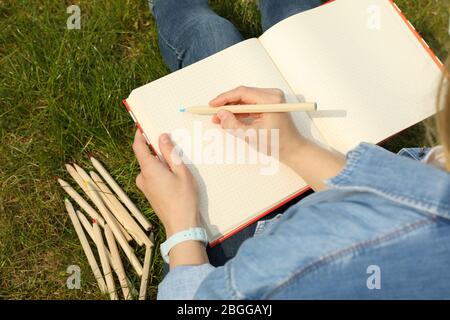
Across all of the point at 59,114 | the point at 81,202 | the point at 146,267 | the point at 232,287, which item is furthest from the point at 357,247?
the point at 59,114

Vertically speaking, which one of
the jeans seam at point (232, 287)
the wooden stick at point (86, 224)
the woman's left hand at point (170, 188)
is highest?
the jeans seam at point (232, 287)

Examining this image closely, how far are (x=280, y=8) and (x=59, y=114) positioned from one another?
68 cm

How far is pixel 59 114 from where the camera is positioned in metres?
1.43

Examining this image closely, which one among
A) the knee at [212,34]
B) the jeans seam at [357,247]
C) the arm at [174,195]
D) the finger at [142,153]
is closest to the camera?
the jeans seam at [357,247]

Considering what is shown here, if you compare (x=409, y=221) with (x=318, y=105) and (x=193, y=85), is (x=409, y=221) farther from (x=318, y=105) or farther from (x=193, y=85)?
(x=193, y=85)

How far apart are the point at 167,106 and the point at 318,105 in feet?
1.11

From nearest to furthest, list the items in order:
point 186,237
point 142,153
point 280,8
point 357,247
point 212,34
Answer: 1. point 357,247
2. point 186,237
3. point 142,153
4. point 212,34
5. point 280,8

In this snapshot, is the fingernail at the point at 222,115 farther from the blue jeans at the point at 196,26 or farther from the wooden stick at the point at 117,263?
the wooden stick at the point at 117,263

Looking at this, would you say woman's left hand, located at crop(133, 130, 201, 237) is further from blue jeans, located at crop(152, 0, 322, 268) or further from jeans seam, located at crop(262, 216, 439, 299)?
jeans seam, located at crop(262, 216, 439, 299)

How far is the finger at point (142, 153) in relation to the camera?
1093 millimetres

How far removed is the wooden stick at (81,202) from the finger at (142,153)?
0.26 m

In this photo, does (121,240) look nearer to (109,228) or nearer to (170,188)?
(109,228)

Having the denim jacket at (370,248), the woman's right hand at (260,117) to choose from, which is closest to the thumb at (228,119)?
the woman's right hand at (260,117)

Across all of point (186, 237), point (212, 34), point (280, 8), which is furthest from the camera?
point (280, 8)
